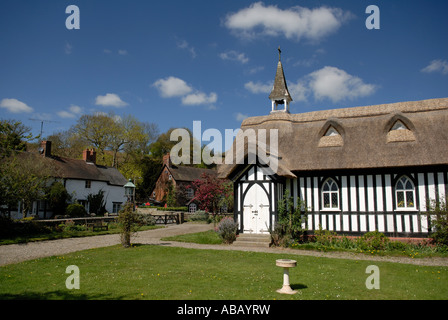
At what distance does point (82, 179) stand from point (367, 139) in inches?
1223

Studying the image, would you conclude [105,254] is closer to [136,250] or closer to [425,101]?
[136,250]

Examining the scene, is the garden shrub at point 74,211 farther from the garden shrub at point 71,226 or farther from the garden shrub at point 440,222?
the garden shrub at point 440,222

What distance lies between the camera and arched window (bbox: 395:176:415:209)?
49.6 feet

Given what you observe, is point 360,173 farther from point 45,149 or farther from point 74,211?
point 45,149

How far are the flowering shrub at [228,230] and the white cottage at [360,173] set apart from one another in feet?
2.48

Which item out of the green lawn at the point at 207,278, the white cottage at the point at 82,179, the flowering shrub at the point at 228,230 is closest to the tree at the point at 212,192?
the white cottage at the point at 82,179

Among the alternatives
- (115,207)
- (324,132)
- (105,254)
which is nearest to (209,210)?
(115,207)

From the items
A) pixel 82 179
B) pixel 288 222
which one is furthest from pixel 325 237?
pixel 82 179

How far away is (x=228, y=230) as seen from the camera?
1641 cm

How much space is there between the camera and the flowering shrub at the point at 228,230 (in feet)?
53.5
